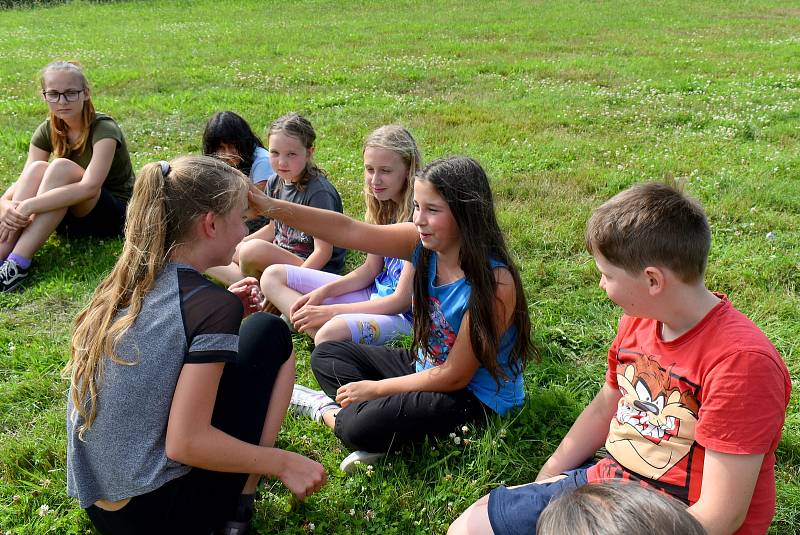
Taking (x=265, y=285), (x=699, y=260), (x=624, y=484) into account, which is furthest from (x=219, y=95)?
(x=624, y=484)

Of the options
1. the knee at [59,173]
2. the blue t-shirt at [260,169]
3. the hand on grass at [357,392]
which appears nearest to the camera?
the hand on grass at [357,392]

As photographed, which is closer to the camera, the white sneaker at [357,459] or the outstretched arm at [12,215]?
the white sneaker at [357,459]

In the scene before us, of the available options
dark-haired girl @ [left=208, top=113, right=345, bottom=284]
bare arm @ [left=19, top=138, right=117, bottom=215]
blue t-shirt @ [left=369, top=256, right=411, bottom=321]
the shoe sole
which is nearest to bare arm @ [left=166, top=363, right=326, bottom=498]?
blue t-shirt @ [left=369, top=256, right=411, bottom=321]

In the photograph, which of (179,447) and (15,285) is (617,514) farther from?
(15,285)

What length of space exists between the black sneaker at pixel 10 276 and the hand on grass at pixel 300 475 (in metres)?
3.15

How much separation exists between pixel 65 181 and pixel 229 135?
3.91ft

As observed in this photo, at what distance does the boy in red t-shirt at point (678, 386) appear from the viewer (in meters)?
1.93

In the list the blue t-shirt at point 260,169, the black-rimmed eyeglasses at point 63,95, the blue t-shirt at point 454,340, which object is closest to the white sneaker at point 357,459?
the blue t-shirt at point 454,340

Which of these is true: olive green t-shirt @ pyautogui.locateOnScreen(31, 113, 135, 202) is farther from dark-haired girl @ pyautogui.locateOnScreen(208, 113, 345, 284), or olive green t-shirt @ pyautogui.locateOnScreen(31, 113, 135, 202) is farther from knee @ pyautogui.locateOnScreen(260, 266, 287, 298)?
knee @ pyautogui.locateOnScreen(260, 266, 287, 298)

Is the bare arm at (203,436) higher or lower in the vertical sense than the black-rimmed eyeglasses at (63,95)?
lower

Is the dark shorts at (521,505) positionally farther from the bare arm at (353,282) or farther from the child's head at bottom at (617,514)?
the bare arm at (353,282)

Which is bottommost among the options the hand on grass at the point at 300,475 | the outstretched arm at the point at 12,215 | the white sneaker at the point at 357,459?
the white sneaker at the point at 357,459

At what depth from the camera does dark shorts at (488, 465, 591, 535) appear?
87.8 inches

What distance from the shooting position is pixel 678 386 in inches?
84.0
